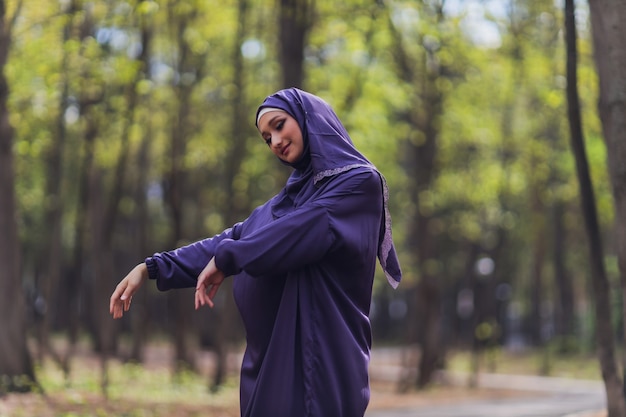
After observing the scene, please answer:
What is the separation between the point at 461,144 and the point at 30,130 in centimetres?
1345

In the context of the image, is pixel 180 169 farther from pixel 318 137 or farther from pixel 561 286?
pixel 561 286

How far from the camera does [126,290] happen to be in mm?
3828

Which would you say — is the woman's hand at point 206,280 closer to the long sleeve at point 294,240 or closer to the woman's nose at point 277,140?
the long sleeve at point 294,240

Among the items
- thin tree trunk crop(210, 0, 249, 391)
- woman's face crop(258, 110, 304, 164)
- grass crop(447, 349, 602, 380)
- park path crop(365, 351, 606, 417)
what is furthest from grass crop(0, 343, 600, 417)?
woman's face crop(258, 110, 304, 164)

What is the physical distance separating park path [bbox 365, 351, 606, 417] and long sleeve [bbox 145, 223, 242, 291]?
10988mm

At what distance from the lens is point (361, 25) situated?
20.9 metres

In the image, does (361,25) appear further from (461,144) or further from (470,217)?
(470,217)

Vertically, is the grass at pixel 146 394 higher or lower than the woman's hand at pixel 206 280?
lower

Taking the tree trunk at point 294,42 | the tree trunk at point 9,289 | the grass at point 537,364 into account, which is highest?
the tree trunk at point 294,42

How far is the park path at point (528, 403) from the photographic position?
17.4 m

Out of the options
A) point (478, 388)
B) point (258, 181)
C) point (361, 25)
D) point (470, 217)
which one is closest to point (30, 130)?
point (361, 25)

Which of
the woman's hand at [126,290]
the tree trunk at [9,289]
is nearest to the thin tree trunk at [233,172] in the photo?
the tree trunk at [9,289]

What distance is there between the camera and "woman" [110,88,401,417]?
3676mm

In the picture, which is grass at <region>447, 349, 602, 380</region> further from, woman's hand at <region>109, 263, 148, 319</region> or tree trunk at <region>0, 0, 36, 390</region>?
woman's hand at <region>109, 263, 148, 319</region>
